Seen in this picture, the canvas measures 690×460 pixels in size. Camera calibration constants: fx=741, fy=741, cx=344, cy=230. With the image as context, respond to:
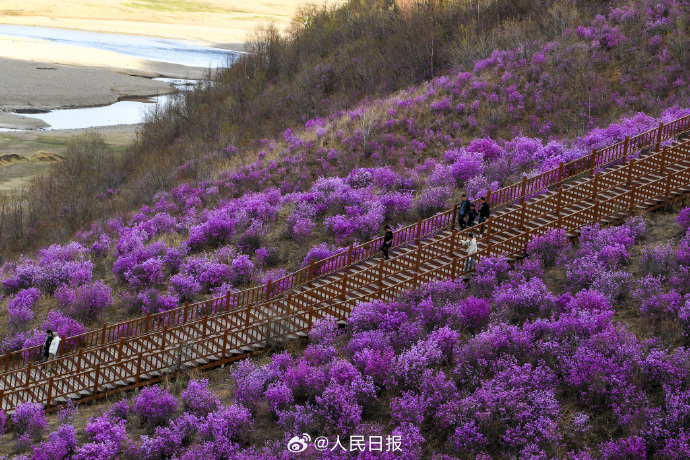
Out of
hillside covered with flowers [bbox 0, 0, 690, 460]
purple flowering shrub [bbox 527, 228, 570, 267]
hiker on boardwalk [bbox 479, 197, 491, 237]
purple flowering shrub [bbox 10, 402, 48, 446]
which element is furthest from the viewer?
hiker on boardwalk [bbox 479, 197, 491, 237]

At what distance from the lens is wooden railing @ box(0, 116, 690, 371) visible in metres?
20.3

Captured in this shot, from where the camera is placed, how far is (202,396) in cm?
1569

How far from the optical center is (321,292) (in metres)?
20.0

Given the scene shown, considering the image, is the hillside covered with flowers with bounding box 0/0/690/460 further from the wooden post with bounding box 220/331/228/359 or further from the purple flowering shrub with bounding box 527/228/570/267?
Answer: the wooden post with bounding box 220/331/228/359

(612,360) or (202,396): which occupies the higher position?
(612,360)

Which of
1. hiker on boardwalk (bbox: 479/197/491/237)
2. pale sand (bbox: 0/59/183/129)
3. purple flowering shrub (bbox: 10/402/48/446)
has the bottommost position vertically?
pale sand (bbox: 0/59/183/129)

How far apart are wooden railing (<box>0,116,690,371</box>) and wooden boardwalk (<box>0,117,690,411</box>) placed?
0.14ft

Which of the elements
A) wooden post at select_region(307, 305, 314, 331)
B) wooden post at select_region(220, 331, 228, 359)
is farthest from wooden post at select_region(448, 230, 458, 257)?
A: wooden post at select_region(220, 331, 228, 359)

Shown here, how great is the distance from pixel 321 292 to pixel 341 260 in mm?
2464

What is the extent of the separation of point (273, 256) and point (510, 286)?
9.74 m

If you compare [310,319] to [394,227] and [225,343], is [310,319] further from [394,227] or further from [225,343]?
[394,227]

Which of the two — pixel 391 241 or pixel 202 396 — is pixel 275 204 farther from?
pixel 202 396

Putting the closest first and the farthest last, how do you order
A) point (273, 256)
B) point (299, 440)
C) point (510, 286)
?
point (299, 440)
point (510, 286)
point (273, 256)

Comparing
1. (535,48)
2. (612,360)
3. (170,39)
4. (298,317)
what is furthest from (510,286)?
(170,39)
